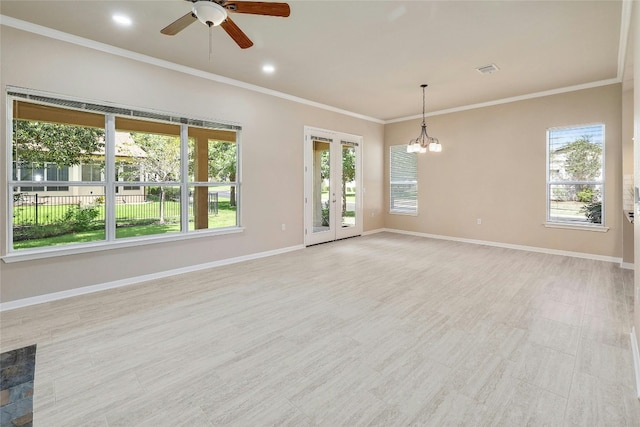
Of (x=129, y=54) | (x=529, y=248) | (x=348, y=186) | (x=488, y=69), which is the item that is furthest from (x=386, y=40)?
(x=529, y=248)

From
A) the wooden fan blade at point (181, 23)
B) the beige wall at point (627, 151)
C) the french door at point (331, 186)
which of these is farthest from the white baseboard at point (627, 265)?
the wooden fan blade at point (181, 23)

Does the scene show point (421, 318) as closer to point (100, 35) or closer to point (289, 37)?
point (289, 37)

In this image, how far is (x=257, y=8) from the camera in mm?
2314

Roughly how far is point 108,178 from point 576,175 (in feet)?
23.4

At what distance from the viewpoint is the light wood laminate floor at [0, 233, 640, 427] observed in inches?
68.7

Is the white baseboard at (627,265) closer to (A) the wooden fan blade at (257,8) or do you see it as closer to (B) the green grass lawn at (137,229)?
(A) the wooden fan blade at (257,8)

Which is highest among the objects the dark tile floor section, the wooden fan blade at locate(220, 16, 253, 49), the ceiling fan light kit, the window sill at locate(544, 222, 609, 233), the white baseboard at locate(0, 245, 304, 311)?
the wooden fan blade at locate(220, 16, 253, 49)

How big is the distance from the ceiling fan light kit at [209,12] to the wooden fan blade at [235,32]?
0.12 m

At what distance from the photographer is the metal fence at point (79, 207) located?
3354 millimetres

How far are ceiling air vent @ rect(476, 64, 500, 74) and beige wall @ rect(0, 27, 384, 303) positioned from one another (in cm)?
300

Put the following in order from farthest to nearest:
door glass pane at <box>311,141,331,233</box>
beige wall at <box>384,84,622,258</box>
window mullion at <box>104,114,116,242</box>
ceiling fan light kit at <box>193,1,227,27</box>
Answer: door glass pane at <box>311,141,331,233</box> < beige wall at <box>384,84,622,258</box> < window mullion at <box>104,114,116,242</box> < ceiling fan light kit at <box>193,1,227,27</box>

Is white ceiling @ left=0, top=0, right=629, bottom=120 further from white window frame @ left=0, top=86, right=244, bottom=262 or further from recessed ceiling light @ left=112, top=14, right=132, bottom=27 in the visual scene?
white window frame @ left=0, top=86, right=244, bottom=262

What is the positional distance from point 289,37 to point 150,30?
1.49 m

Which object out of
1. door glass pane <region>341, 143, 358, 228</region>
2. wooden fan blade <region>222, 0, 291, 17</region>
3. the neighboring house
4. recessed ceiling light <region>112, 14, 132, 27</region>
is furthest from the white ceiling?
door glass pane <region>341, 143, 358, 228</region>
